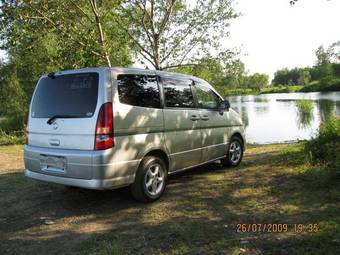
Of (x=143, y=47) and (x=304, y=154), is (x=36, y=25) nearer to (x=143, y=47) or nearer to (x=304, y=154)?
(x=143, y=47)

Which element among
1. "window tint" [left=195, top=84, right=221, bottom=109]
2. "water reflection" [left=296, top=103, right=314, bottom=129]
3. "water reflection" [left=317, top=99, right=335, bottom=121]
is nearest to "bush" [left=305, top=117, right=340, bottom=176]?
"window tint" [left=195, top=84, right=221, bottom=109]

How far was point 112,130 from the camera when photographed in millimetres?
4871

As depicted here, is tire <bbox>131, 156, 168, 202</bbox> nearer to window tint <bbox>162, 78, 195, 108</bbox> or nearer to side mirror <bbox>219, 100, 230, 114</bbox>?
window tint <bbox>162, 78, 195, 108</bbox>

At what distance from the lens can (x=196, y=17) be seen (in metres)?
14.8

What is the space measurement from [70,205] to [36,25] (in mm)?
7743

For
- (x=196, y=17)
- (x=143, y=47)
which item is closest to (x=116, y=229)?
(x=143, y=47)

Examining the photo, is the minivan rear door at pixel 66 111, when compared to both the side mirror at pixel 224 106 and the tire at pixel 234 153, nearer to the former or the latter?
the side mirror at pixel 224 106

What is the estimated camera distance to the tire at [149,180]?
5.33 m

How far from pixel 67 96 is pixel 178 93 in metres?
1.89

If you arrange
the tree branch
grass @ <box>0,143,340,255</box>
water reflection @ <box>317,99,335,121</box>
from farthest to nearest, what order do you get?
water reflection @ <box>317,99,335,121</box> < the tree branch < grass @ <box>0,143,340,255</box>

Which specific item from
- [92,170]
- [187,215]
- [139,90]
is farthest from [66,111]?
[187,215]

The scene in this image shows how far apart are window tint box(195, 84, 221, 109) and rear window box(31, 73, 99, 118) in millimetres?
2324

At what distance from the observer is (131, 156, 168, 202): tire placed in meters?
5.33

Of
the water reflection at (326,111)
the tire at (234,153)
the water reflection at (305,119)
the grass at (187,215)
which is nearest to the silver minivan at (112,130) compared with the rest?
the grass at (187,215)
